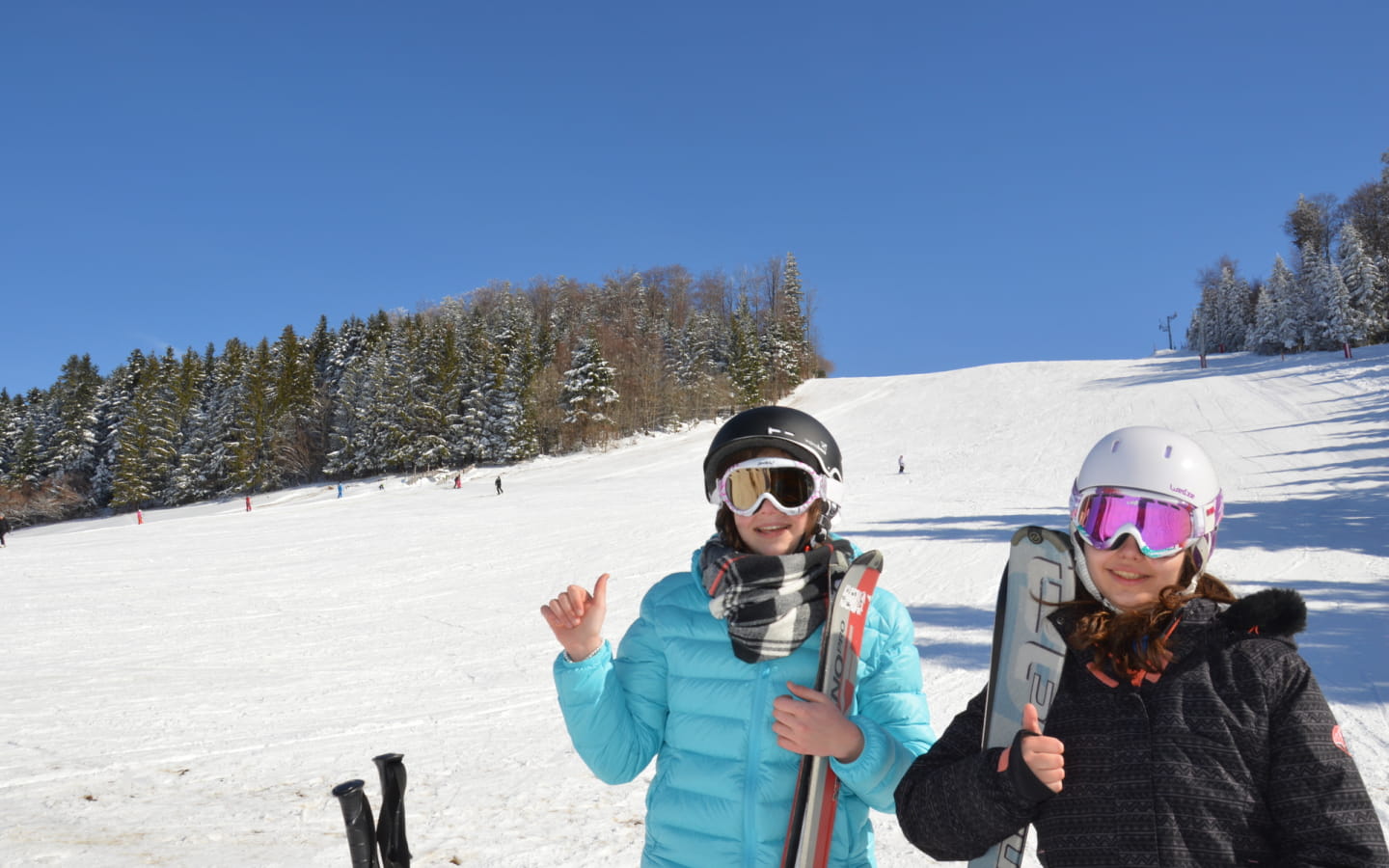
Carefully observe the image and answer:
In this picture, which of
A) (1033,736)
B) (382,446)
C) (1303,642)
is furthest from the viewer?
(382,446)

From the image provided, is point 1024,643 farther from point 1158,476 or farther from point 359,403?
point 359,403

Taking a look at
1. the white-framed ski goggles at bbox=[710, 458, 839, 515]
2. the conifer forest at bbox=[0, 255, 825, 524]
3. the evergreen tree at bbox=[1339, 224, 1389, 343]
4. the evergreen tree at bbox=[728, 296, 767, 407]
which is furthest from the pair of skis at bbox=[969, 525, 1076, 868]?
the evergreen tree at bbox=[1339, 224, 1389, 343]

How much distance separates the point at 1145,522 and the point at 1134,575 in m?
0.13

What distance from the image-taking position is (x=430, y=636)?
384 inches

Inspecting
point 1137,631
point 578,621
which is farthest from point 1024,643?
point 578,621

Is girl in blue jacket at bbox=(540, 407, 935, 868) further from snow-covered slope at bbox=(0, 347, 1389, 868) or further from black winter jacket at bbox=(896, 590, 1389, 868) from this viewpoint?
snow-covered slope at bbox=(0, 347, 1389, 868)

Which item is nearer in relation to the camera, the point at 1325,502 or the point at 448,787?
the point at 448,787

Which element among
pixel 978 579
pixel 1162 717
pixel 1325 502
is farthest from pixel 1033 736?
pixel 1325 502

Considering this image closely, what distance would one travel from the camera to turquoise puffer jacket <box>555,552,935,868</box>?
6.22 ft

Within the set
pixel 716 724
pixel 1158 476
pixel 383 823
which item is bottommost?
pixel 383 823

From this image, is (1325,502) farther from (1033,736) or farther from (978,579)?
(1033,736)

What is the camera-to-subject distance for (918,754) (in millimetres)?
1879

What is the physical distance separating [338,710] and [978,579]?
870cm

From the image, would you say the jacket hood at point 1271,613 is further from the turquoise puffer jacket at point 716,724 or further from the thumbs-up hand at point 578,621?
the thumbs-up hand at point 578,621
